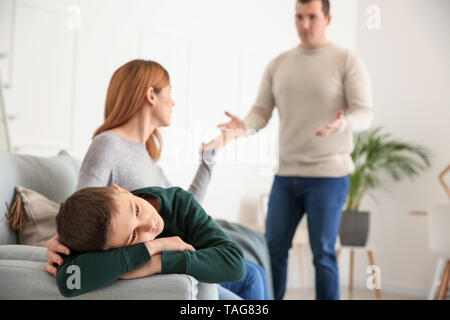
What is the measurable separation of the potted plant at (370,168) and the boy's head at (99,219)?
326 centimetres

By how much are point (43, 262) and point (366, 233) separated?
3339 millimetres

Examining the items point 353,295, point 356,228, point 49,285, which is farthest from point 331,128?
point 353,295

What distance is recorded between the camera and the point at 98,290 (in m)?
0.94

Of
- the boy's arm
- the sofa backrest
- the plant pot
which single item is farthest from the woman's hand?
the plant pot

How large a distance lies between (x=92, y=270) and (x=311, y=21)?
4.86 ft

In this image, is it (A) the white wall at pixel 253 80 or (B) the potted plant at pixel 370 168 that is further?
(B) the potted plant at pixel 370 168

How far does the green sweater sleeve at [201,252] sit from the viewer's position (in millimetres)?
980

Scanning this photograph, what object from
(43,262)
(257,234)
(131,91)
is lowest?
(257,234)

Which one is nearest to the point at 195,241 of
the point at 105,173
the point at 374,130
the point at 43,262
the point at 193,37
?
the point at 43,262

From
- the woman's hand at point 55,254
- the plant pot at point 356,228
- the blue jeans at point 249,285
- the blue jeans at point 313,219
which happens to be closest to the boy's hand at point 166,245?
the woman's hand at point 55,254

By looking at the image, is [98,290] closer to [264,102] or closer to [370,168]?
[264,102]

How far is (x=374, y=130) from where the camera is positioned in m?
4.30

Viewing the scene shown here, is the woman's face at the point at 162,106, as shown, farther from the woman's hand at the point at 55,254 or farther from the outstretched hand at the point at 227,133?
the woman's hand at the point at 55,254

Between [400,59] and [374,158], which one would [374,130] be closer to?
[374,158]
